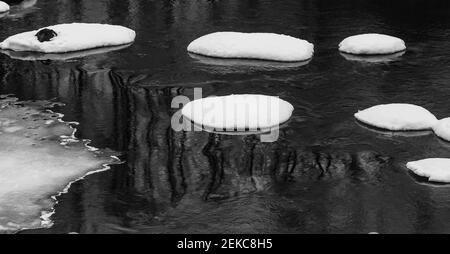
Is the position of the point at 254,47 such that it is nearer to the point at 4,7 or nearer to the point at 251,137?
the point at 251,137

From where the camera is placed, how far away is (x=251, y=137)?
11781mm

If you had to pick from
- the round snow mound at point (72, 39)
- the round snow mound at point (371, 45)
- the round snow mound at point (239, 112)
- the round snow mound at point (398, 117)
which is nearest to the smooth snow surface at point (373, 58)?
the round snow mound at point (371, 45)

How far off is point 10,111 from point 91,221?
4.98 m

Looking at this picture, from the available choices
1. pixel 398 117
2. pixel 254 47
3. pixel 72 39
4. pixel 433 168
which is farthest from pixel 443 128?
pixel 72 39

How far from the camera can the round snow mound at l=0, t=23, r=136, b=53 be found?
16.9 m

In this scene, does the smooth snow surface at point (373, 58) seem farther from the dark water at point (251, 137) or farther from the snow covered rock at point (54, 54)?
the snow covered rock at point (54, 54)

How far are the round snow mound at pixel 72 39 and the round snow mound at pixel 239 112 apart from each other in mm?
4933

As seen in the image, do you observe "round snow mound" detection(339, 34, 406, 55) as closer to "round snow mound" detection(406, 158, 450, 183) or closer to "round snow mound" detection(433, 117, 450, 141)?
"round snow mound" detection(433, 117, 450, 141)

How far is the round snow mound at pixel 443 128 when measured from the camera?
1156cm

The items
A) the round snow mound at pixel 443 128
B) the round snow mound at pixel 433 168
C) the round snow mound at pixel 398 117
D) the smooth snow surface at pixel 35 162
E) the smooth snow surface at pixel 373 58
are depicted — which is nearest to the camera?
the smooth snow surface at pixel 35 162

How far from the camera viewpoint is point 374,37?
1667cm

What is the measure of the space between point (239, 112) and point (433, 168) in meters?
3.55
